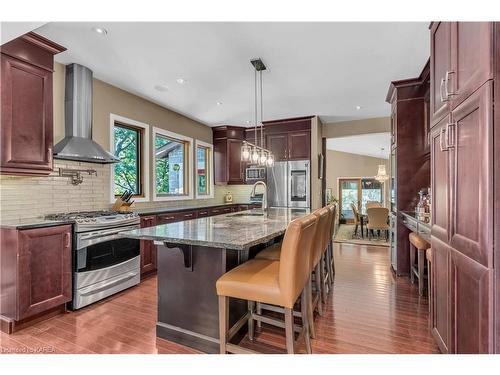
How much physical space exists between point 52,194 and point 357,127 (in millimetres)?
5375

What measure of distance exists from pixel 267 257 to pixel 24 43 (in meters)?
3.00

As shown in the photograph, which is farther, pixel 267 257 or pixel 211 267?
pixel 267 257

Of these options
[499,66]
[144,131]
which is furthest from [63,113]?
[499,66]

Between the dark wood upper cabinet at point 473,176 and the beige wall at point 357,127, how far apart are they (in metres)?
4.24

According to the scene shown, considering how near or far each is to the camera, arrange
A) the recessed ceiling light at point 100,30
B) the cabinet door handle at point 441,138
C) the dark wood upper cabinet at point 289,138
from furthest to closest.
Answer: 1. the dark wood upper cabinet at point 289,138
2. the recessed ceiling light at point 100,30
3. the cabinet door handle at point 441,138

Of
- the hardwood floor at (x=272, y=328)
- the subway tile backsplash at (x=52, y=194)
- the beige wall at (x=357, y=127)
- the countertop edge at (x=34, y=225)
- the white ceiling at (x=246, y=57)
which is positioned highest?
the white ceiling at (x=246, y=57)

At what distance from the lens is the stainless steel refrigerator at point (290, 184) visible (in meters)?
5.41

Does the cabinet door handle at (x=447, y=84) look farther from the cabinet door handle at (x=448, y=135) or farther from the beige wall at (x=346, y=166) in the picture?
the beige wall at (x=346, y=166)

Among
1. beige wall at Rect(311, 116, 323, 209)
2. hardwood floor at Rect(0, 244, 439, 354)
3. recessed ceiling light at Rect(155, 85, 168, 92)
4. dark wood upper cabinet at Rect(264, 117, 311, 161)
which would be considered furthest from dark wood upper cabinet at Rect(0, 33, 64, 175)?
beige wall at Rect(311, 116, 323, 209)

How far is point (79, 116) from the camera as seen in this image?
3.14 metres

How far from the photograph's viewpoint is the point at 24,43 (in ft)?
8.17

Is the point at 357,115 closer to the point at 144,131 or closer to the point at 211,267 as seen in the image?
the point at 144,131

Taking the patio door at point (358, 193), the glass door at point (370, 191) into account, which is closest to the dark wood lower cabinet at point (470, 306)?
the patio door at point (358, 193)

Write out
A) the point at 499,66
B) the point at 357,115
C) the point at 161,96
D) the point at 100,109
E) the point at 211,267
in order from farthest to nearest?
the point at 357,115 < the point at 161,96 < the point at 100,109 < the point at 211,267 < the point at 499,66
